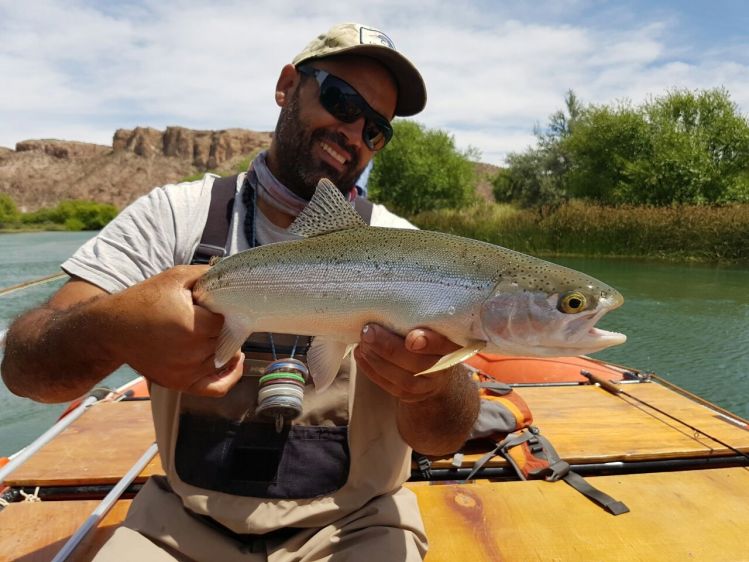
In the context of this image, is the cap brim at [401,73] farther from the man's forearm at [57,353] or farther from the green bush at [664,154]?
the green bush at [664,154]

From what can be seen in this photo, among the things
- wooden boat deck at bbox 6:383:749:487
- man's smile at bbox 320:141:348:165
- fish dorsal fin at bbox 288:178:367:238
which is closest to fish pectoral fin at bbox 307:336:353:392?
fish dorsal fin at bbox 288:178:367:238

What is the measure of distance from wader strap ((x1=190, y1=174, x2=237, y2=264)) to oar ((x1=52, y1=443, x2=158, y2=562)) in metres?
1.36

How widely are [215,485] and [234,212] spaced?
3.77ft

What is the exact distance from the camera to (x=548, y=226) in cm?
2375

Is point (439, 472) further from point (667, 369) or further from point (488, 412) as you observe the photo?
point (667, 369)

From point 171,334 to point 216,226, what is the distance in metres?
0.75

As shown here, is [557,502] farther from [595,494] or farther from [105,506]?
[105,506]

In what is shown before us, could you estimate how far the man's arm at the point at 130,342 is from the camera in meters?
1.77

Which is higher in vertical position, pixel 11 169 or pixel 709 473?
pixel 709 473

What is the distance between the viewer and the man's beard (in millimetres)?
2652

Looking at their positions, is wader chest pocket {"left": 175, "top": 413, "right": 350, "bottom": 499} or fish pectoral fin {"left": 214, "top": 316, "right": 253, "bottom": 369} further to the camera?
wader chest pocket {"left": 175, "top": 413, "right": 350, "bottom": 499}

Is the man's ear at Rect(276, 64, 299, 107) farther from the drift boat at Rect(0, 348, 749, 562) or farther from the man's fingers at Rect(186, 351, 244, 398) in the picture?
the drift boat at Rect(0, 348, 749, 562)

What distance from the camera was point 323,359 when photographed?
2.04 meters

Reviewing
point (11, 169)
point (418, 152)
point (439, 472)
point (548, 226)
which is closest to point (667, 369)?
point (439, 472)
